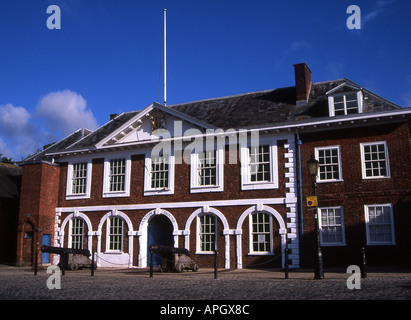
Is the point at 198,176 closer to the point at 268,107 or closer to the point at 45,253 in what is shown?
the point at 268,107

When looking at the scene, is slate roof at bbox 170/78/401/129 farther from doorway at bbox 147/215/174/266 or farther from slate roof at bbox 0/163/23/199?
slate roof at bbox 0/163/23/199

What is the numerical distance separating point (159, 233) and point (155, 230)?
0.42 metres

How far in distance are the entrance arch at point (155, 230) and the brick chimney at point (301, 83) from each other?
9048 millimetres

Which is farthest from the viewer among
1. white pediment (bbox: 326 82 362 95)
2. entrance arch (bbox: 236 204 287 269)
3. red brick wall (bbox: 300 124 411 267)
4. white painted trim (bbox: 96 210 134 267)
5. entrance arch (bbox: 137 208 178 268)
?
white painted trim (bbox: 96 210 134 267)

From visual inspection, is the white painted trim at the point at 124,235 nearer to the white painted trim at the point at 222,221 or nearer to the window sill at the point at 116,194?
the window sill at the point at 116,194

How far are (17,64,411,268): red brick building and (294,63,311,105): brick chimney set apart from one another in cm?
5

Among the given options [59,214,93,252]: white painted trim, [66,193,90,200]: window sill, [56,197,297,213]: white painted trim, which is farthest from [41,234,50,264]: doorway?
[66,193,90,200]: window sill

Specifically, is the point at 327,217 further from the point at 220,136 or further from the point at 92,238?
the point at 92,238

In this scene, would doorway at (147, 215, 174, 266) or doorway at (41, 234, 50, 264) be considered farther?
doorway at (41, 234, 50, 264)

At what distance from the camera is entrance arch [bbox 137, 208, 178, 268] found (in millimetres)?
23688

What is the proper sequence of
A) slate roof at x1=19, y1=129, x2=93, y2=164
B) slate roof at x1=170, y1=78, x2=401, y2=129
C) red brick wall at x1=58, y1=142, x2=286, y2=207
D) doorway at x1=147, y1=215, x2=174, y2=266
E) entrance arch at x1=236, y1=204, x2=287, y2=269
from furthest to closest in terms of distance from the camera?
slate roof at x1=19, y1=129, x2=93, y2=164 < doorway at x1=147, y1=215, x2=174, y2=266 < red brick wall at x1=58, y1=142, x2=286, y2=207 < slate roof at x1=170, y1=78, x2=401, y2=129 < entrance arch at x1=236, y1=204, x2=287, y2=269

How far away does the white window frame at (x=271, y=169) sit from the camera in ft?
71.1

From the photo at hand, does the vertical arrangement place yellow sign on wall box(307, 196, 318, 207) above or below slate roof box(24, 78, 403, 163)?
below

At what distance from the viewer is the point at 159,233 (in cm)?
2530
